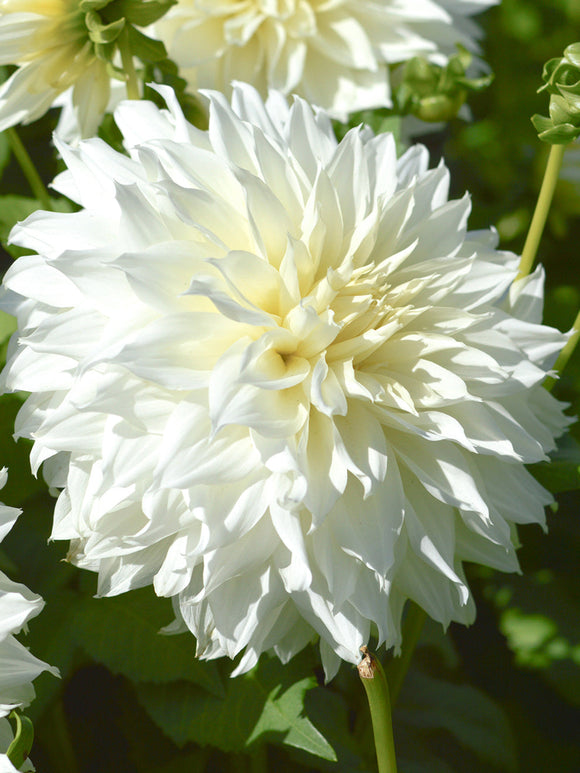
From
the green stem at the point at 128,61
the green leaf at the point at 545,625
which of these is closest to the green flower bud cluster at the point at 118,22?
the green stem at the point at 128,61

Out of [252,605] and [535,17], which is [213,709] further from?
[535,17]

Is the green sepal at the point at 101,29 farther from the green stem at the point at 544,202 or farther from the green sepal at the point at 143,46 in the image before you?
the green stem at the point at 544,202

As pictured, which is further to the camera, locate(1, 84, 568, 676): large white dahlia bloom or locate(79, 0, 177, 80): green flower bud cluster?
locate(79, 0, 177, 80): green flower bud cluster

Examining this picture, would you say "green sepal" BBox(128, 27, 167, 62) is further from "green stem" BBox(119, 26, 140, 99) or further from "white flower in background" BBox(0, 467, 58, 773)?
"white flower in background" BBox(0, 467, 58, 773)

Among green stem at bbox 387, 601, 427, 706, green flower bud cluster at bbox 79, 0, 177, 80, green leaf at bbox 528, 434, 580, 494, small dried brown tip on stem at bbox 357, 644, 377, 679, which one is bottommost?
green stem at bbox 387, 601, 427, 706

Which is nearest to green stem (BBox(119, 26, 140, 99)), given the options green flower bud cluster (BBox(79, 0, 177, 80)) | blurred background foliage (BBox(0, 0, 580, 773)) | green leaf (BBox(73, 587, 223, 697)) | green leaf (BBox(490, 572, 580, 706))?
green flower bud cluster (BBox(79, 0, 177, 80))

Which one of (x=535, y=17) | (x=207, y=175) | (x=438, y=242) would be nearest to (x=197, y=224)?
(x=207, y=175)
